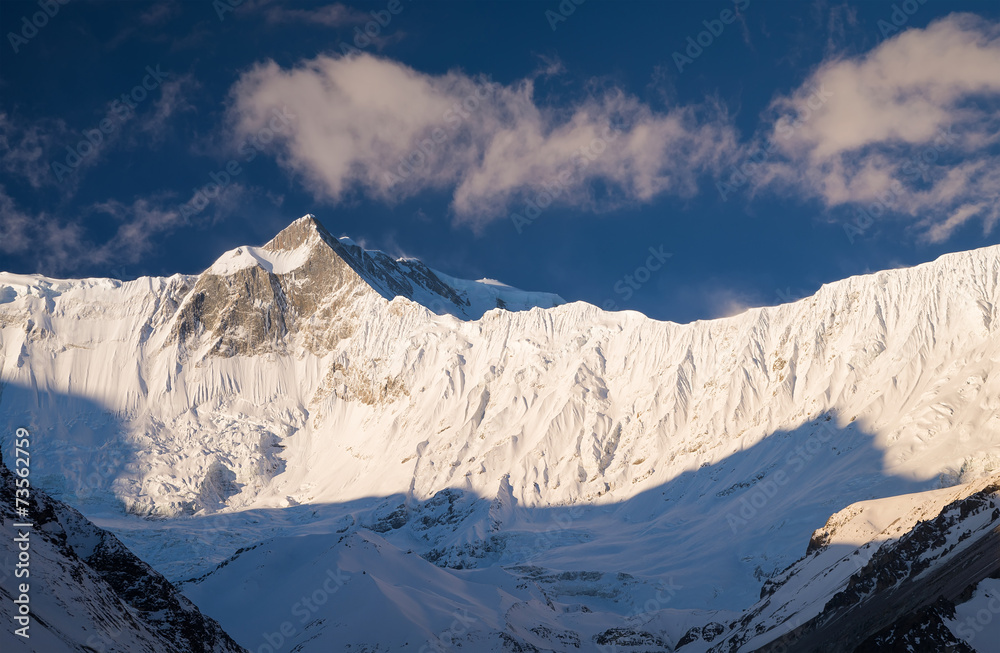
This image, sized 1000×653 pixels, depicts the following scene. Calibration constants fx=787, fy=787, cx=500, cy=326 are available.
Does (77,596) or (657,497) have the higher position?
(657,497)

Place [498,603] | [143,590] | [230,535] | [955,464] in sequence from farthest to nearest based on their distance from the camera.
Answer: [230,535] < [955,464] < [498,603] < [143,590]

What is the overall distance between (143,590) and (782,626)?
41138 millimetres

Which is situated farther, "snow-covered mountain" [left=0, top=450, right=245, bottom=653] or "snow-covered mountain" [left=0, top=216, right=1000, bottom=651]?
"snow-covered mountain" [left=0, top=216, right=1000, bottom=651]

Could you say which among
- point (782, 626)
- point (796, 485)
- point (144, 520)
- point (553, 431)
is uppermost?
point (144, 520)

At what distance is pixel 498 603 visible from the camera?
8769cm

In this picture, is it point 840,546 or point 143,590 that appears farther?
point 840,546

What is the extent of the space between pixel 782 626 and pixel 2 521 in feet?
156

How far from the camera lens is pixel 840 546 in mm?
64125

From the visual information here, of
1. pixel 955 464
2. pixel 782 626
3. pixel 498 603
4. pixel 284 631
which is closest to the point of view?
pixel 782 626

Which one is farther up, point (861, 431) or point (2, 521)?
point (2, 521)

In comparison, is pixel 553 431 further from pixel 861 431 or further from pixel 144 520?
pixel 144 520

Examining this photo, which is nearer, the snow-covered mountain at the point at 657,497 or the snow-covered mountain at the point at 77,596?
the snow-covered mountain at the point at 77,596

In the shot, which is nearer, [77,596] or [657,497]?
[77,596]

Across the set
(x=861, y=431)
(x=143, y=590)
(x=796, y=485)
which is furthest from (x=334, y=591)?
(x=861, y=431)
